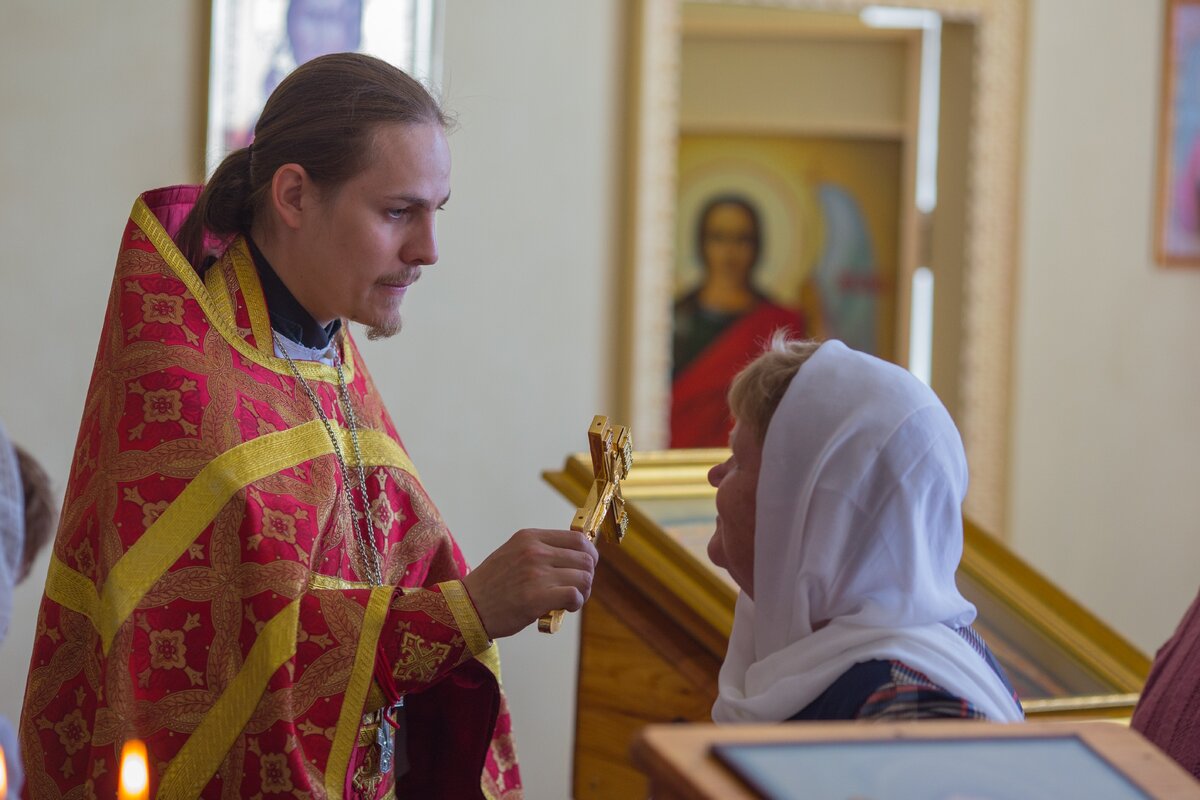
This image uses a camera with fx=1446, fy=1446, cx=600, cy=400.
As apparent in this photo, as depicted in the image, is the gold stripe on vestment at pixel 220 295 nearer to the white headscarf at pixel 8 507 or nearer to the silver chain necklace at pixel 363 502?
the silver chain necklace at pixel 363 502

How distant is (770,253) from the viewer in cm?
607

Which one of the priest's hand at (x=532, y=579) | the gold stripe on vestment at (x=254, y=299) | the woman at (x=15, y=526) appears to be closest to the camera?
the woman at (x=15, y=526)

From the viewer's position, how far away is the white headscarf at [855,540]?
5.06 ft

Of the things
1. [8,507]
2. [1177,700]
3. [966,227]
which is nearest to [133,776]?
[8,507]

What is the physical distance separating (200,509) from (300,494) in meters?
0.14

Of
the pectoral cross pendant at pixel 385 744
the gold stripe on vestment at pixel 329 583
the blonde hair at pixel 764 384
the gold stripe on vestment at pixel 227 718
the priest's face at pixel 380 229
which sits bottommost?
the pectoral cross pendant at pixel 385 744

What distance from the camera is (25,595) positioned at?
155 inches

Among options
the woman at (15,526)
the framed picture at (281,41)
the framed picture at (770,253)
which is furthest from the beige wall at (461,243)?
the woman at (15,526)

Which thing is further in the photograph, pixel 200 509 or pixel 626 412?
pixel 626 412

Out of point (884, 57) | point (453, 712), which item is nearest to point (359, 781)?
point (453, 712)

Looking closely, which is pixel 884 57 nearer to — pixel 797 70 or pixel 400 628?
pixel 797 70

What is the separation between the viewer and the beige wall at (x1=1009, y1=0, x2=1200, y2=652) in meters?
4.95

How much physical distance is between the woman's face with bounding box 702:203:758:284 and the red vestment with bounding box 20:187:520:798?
4126 millimetres

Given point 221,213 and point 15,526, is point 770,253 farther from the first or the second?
point 15,526
